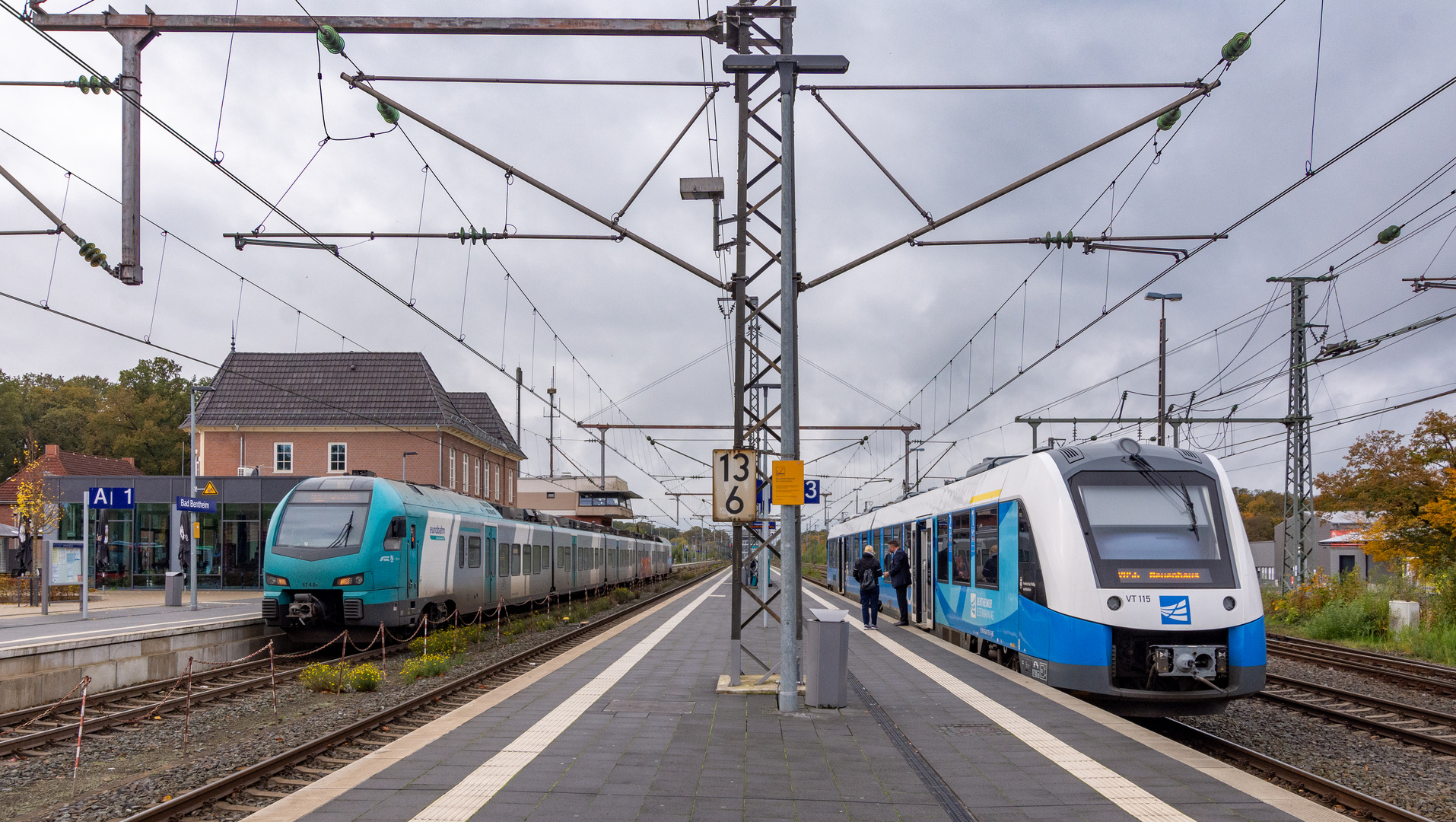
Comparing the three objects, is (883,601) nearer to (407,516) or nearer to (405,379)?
(407,516)

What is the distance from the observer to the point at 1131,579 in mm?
10234

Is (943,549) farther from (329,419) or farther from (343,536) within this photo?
(329,419)

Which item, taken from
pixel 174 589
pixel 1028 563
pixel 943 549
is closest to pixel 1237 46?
pixel 1028 563

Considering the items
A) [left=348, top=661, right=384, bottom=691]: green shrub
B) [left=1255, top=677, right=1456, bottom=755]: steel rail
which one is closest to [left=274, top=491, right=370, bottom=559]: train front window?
[left=348, top=661, right=384, bottom=691]: green shrub

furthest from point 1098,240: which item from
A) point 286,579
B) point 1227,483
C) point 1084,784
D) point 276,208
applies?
point 286,579

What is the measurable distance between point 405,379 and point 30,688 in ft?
126

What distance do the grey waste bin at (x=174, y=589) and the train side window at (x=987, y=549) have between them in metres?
20.1

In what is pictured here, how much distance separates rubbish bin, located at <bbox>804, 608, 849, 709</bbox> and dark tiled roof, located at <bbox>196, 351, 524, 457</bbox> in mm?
39167

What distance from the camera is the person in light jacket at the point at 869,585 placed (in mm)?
19578

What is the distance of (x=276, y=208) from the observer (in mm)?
11289

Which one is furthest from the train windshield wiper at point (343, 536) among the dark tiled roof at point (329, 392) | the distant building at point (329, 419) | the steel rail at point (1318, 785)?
the dark tiled roof at point (329, 392)

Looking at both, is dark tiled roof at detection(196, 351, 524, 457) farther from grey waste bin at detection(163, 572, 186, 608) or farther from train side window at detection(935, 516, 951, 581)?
train side window at detection(935, 516, 951, 581)

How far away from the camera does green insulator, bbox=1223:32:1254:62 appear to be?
9.53 m

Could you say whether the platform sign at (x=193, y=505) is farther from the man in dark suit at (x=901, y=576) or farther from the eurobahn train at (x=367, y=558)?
the man in dark suit at (x=901, y=576)
